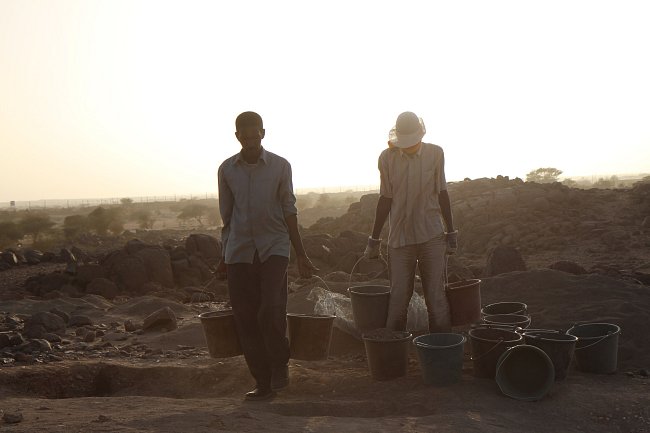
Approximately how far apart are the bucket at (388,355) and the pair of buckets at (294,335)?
38 centimetres

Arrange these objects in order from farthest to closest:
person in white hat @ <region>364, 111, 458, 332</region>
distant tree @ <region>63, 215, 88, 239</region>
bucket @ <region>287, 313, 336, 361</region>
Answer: distant tree @ <region>63, 215, 88, 239</region>
bucket @ <region>287, 313, 336, 361</region>
person in white hat @ <region>364, 111, 458, 332</region>

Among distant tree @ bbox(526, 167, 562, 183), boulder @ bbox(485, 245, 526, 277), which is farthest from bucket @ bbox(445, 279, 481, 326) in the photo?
distant tree @ bbox(526, 167, 562, 183)

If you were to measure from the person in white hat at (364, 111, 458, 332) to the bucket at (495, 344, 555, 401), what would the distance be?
27.7 inches

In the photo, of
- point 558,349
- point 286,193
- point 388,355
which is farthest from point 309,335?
point 558,349

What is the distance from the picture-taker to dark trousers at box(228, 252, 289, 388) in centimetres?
471

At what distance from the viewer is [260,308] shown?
477 cm

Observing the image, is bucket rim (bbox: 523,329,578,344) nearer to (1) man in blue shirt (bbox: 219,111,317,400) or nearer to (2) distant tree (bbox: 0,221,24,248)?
(1) man in blue shirt (bbox: 219,111,317,400)

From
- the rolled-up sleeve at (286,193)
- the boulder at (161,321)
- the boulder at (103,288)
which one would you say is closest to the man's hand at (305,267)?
the rolled-up sleeve at (286,193)

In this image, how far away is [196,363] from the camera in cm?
636

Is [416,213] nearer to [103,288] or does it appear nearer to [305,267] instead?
[305,267]

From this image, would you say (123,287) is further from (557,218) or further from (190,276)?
(557,218)

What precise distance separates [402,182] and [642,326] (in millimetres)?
2875

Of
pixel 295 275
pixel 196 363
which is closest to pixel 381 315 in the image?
pixel 196 363

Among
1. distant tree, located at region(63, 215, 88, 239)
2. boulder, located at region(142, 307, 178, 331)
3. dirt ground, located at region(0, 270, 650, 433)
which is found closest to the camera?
dirt ground, located at region(0, 270, 650, 433)
